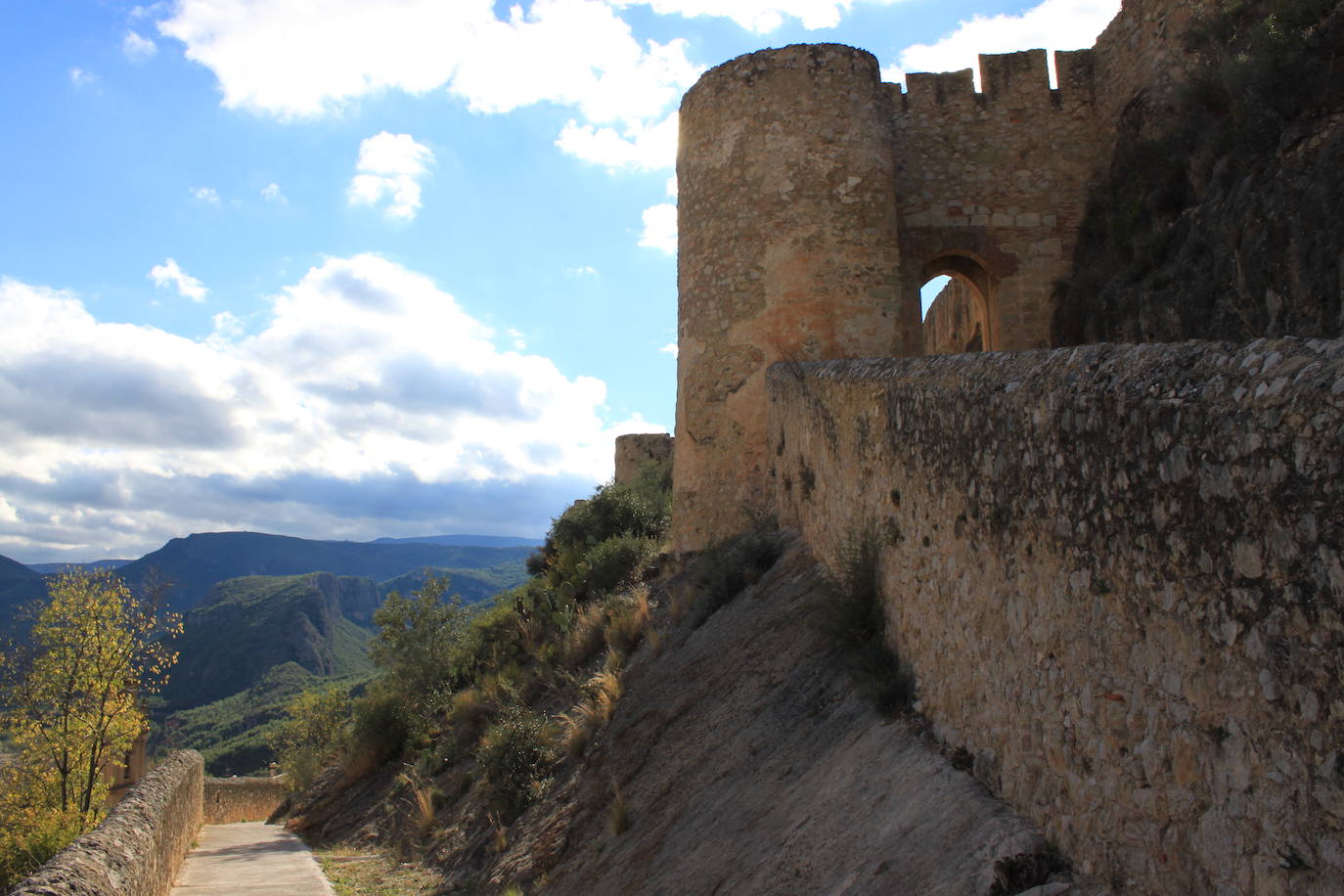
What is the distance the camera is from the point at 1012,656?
4.69 meters

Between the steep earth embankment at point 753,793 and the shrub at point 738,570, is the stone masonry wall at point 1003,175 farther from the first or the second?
the steep earth embankment at point 753,793

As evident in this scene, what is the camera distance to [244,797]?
32.2 m

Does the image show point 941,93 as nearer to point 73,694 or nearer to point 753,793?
point 753,793

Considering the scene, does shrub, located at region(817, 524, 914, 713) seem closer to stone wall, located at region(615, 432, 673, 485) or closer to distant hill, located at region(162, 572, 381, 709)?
stone wall, located at region(615, 432, 673, 485)

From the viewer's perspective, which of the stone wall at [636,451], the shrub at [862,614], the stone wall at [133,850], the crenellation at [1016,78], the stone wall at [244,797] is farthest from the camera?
the stone wall at [244,797]

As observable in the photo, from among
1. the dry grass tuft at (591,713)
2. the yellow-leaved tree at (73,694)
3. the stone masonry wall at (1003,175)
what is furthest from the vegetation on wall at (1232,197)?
the yellow-leaved tree at (73,694)

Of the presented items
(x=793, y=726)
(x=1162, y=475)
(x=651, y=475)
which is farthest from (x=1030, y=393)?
(x=651, y=475)

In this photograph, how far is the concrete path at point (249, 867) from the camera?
33.0ft

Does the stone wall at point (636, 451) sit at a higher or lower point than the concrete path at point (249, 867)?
higher

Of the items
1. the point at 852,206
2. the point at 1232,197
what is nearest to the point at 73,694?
the point at 852,206

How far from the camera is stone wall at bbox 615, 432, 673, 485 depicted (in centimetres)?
2609

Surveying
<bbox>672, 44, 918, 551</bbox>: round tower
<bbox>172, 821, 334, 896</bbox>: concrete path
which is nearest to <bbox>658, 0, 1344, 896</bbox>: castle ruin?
<bbox>672, 44, 918, 551</bbox>: round tower

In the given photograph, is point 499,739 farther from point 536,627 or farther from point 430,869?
point 536,627

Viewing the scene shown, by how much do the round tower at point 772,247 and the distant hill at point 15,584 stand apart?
144m
